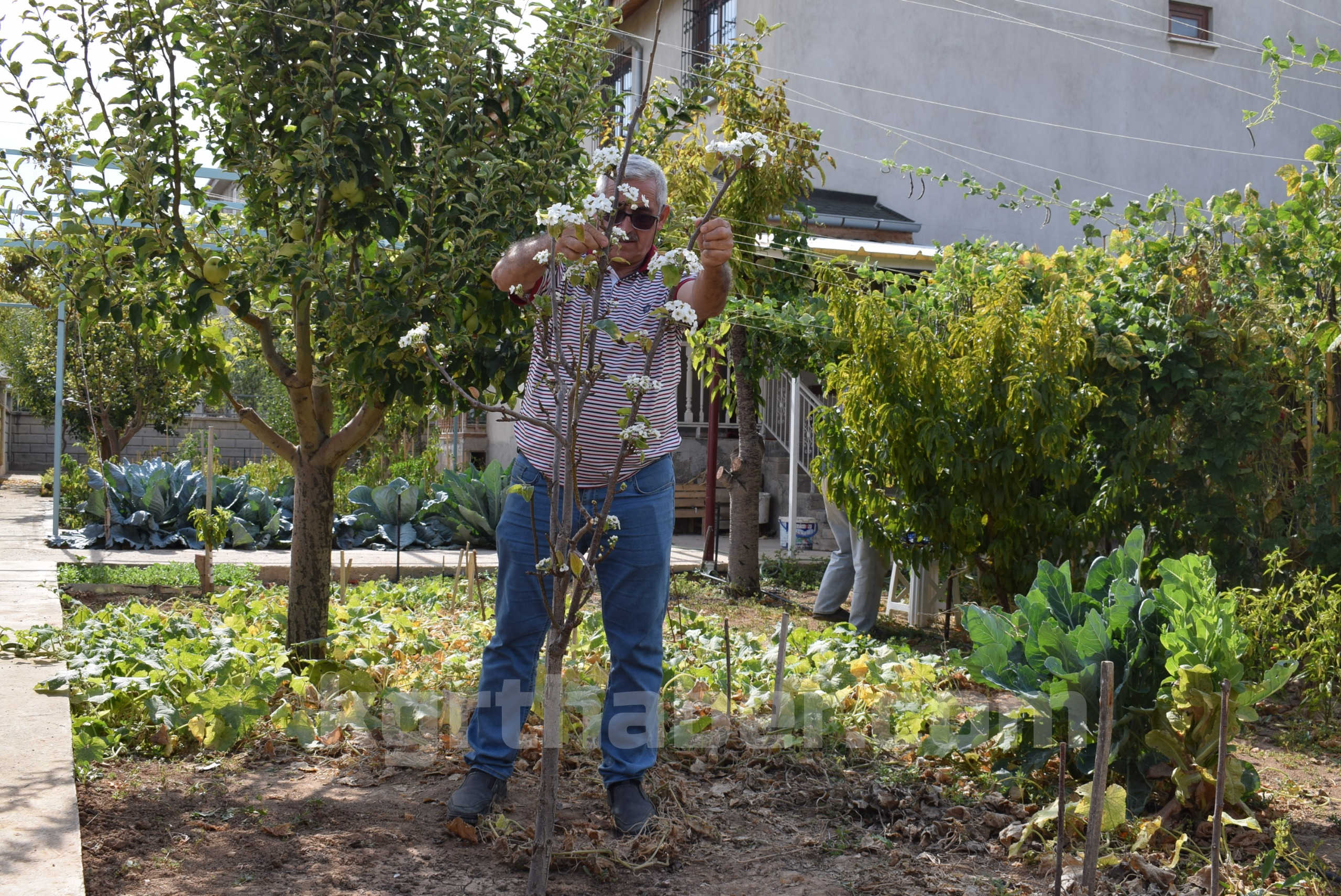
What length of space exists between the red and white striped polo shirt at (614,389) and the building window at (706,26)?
1113cm

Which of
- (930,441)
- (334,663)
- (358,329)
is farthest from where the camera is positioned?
(930,441)

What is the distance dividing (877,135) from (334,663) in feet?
35.4

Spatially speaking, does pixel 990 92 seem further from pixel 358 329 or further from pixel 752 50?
pixel 358 329

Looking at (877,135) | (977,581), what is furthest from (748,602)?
(877,135)

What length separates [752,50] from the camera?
7.33 metres

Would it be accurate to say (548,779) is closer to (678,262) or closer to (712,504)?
(678,262)

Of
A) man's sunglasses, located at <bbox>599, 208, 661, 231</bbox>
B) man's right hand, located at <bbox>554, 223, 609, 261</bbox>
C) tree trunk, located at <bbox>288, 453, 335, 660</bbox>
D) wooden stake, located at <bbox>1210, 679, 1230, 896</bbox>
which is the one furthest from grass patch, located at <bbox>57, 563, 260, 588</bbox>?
wooden stake, located at <bbox>1210, 679, 1230, 896</bbox>

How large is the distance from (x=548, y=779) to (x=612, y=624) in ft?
2.00

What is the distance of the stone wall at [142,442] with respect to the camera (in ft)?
72.1

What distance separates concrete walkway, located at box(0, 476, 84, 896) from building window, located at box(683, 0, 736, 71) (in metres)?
10.7

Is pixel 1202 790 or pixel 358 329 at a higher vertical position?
pixel 358 329

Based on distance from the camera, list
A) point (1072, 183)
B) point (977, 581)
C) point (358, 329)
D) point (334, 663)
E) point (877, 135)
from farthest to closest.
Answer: point (1072, 183), point (877, 135), point (977, 581), point (334, 663), point (358, 329)

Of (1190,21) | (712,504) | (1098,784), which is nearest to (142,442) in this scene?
(712,504)

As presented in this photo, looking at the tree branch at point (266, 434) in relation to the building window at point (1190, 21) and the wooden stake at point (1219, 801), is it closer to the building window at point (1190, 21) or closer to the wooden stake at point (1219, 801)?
the wooden stake at point (1219, 801)
